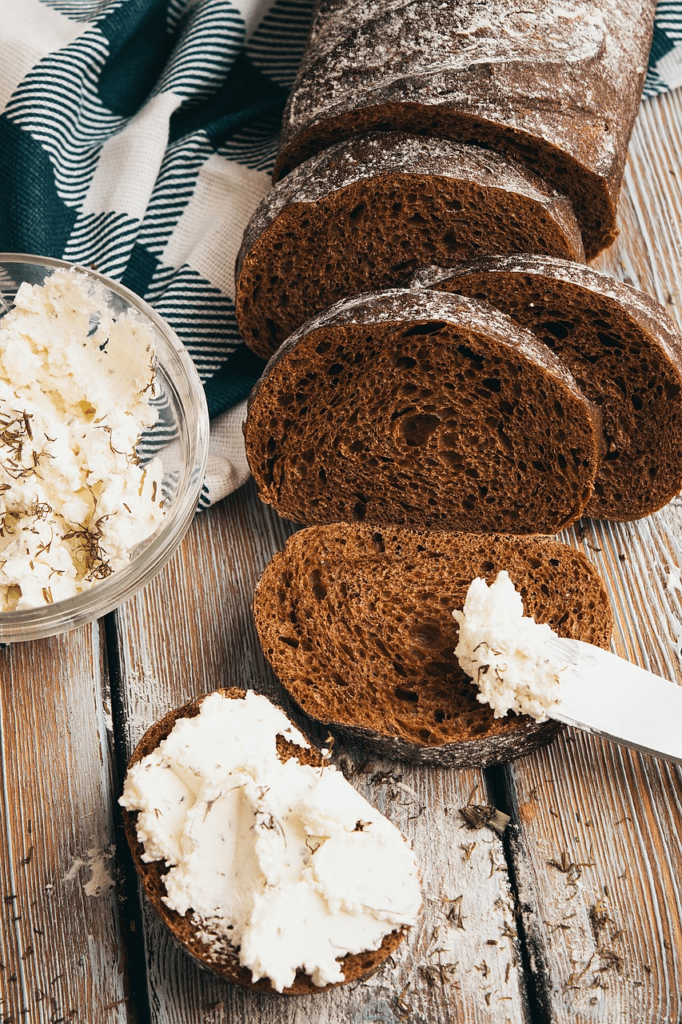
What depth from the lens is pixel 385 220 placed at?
238 cm

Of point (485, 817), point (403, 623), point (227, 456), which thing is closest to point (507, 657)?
point (403, 623)

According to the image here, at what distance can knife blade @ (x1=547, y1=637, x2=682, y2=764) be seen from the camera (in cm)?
219

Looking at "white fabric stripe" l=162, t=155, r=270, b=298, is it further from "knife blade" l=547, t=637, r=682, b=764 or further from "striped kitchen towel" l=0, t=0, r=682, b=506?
"knife blade" l=547, t=637, r=682, b=764

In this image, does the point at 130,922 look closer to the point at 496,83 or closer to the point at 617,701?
the point at 617,701

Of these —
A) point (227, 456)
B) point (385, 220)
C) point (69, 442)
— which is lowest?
point (227, 456)

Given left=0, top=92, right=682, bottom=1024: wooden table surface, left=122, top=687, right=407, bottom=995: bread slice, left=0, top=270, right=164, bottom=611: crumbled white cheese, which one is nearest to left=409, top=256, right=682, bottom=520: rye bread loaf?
left=0, top=92, right=682, bottom=1024: wooden table surface

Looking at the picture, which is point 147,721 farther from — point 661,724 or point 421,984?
point 661,724

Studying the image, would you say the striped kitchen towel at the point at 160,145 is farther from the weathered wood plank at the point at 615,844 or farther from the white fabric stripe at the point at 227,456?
the weathered wood plank at the point at 615,844

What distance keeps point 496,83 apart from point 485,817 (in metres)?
1.76

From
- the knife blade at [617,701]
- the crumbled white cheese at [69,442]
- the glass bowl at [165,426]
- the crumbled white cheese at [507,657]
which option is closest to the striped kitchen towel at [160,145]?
the glass bowl at [165,426]

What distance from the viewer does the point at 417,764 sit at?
7.66ft

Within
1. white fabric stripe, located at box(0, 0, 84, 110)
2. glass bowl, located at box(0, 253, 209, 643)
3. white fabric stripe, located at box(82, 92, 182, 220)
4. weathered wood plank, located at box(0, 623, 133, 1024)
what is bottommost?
weathered wood plank, located at box(0, 623, 133, 1024)

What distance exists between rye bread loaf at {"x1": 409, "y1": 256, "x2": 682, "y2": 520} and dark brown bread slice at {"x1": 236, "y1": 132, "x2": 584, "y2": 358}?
0.30ft

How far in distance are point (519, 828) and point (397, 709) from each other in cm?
42
